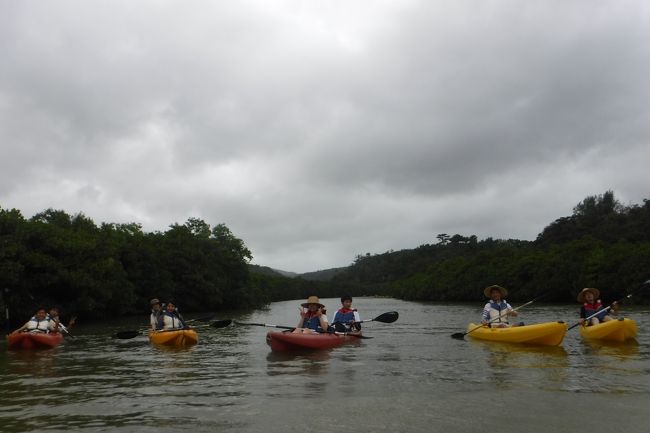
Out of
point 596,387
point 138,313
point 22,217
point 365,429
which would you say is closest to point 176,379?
point 365,429

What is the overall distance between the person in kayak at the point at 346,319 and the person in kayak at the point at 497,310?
357 centimetres

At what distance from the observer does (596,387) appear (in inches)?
302

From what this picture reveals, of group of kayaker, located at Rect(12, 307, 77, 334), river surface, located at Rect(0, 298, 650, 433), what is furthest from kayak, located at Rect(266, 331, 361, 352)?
group of kayaker, located at Rect(12, 307, 77, 334)

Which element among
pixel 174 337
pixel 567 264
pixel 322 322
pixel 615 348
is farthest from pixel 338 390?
pixel 567 264

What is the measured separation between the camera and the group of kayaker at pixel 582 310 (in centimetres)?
1403

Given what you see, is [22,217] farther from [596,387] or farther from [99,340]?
[596,387]

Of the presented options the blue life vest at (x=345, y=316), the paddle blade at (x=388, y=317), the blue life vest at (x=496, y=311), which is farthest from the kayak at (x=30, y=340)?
the blue life vest at (x=496, y=311)

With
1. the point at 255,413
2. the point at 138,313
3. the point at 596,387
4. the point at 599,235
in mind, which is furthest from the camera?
the point at 599,235

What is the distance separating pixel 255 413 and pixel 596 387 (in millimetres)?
4751

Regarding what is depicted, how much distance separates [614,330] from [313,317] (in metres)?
7.23

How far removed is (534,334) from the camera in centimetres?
1271

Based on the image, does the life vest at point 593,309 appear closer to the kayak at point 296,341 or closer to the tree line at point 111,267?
the kayak at point 296,341

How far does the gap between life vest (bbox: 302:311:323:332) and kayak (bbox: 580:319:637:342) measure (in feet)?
22.2

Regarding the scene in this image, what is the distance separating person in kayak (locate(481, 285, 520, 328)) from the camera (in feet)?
47.6
